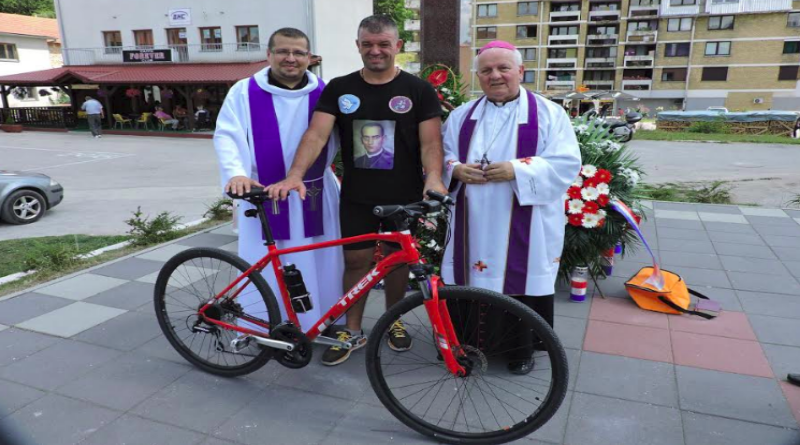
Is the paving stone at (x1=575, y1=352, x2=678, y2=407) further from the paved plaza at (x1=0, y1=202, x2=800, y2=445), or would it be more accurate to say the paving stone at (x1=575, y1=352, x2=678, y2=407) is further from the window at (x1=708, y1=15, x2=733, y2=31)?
the window at (x1=708, y1=15, x2=733, y2=31)

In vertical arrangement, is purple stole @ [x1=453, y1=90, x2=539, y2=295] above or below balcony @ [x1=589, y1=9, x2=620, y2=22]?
below

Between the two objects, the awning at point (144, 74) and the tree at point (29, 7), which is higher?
the tree at point (29, 7)

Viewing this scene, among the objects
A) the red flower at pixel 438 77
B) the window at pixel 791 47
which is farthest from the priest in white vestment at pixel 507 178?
the window at pixel 791 47

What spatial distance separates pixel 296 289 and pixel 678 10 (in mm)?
51376

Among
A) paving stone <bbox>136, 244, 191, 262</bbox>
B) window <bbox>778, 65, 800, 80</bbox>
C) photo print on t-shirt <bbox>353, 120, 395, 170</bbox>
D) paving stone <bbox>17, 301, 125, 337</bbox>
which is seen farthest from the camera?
window <bbox>778, 65, 800, 80</bbox>

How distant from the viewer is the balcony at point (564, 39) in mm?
48906

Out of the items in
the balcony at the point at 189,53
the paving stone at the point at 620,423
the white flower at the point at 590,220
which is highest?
the balcony at the point at 189,53

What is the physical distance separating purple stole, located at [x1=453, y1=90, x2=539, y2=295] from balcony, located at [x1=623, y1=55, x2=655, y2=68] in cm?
5039

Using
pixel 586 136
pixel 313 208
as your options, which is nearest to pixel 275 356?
pixel 313 208

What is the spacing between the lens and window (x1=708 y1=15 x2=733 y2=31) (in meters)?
43.6

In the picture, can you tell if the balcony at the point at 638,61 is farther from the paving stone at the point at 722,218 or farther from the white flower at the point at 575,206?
the white flower at the point at 575,206

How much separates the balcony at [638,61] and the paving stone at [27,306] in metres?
51.0

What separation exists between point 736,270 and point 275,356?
418cm

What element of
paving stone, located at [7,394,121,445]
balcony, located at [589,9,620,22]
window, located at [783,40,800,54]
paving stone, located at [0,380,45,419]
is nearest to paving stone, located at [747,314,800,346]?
paving stone, located at [7,394,121,445]
